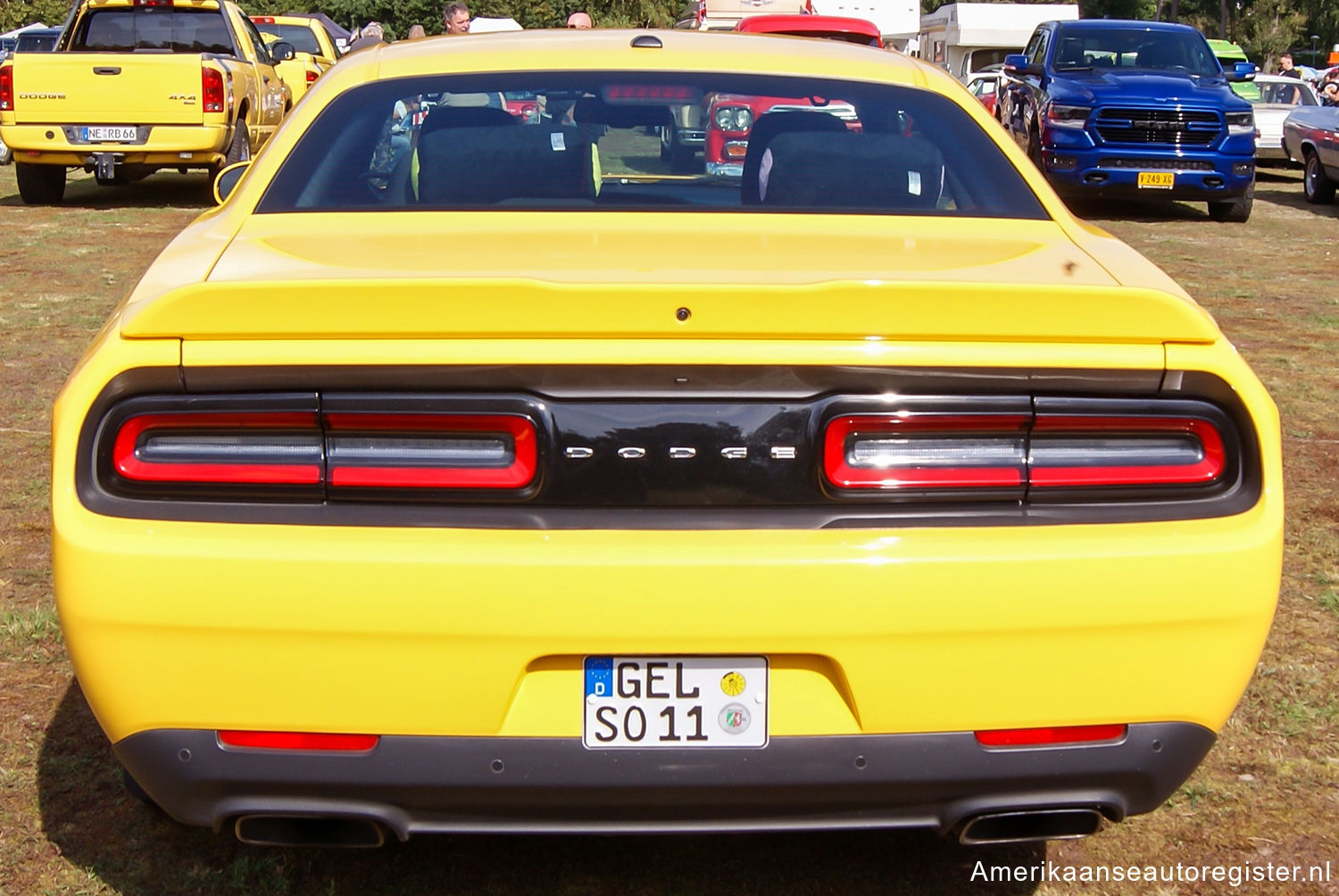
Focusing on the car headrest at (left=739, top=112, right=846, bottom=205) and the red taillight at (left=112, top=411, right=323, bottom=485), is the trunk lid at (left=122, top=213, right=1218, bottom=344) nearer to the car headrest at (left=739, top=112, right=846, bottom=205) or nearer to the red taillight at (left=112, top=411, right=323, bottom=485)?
the red taillight at (left=112, top=411, right=323, bottom=485)

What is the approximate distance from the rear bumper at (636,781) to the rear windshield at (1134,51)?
14.2m

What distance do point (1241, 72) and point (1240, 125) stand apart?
8.05ft

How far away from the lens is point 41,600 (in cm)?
431

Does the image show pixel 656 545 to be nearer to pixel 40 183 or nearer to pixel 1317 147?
pixel 40 183

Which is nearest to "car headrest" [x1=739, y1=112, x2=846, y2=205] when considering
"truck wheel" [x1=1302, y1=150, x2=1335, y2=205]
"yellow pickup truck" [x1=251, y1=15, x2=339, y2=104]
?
"truck wheel" [x1=1302, y1=150, x2=1335, y2=205]

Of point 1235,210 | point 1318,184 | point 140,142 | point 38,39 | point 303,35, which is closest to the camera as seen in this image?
point 140,142

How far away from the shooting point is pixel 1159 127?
47.0 feet

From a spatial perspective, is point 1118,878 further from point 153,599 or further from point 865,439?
point 153,599

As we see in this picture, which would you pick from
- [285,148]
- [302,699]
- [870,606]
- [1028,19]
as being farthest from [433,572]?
[1028,19]

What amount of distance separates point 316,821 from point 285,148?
1645 mm

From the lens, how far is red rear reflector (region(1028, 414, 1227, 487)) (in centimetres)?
237

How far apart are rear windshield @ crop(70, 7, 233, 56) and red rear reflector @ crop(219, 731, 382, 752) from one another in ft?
44.1

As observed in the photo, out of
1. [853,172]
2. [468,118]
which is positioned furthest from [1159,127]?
[468,118]

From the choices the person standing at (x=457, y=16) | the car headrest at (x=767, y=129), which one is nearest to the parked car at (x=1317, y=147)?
the person standing at (x=457, y=16)
